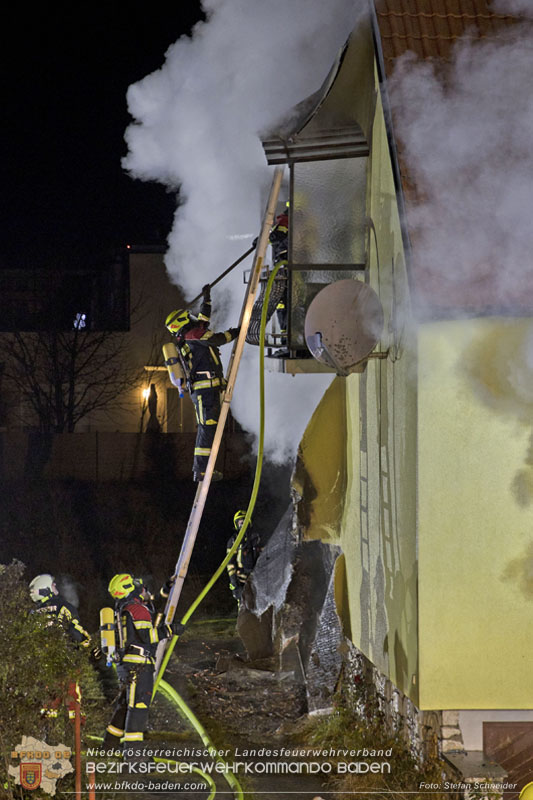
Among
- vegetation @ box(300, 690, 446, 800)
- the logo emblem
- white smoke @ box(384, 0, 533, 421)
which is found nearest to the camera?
the logo emblem

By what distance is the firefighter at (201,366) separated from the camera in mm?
10625

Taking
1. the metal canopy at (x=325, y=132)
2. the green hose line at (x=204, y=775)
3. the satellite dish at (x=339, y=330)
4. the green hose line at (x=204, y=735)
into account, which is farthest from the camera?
the metal canopy at (x=325, y=132)

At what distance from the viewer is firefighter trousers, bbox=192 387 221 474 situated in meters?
10.5

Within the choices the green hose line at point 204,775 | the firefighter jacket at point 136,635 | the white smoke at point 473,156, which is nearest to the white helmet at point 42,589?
the firefighter jacket at point 136,635

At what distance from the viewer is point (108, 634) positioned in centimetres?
944

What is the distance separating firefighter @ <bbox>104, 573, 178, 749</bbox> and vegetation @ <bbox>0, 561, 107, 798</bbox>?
150 centimetres

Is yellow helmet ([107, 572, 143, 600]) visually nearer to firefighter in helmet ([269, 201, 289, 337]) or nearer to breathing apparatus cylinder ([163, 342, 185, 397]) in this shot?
breathing apparatus cylinder ([163, 342, 185, 397])

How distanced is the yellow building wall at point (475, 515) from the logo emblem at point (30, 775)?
2.99m

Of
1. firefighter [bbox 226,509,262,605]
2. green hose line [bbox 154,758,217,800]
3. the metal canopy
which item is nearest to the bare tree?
firefighter [bbox 226,509,262,605]

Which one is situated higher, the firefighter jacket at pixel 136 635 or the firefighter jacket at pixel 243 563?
the firefighter jacket at pixel 243 563

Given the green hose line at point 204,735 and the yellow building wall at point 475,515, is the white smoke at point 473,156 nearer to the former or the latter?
the yellow building wall at point 475,515

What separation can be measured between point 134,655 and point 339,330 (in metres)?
3.88

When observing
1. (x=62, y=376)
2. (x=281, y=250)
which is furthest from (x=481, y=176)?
(x=62, y=376)

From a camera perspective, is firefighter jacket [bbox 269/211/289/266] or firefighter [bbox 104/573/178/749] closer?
firefighter [bbox 104/573/178/749]
